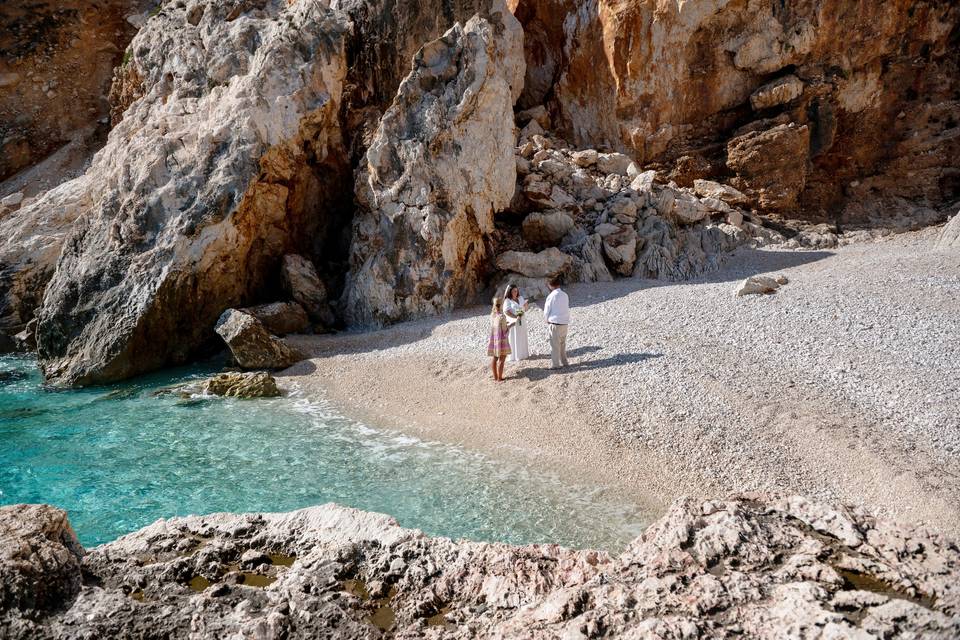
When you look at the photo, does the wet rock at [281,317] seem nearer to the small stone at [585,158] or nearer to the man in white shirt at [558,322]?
the man in white shirt at [558,322]

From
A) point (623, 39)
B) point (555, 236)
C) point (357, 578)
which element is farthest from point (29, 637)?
point (623, 39)

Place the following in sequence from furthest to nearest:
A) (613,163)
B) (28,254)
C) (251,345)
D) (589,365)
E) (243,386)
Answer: (613,163)
(28,254)
(251,345)
(243,386)
(589,365)

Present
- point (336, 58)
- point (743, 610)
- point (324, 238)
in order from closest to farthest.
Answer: point (743, 610)
point (336, 58)
point (324, 238)

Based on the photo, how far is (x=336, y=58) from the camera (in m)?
18.7

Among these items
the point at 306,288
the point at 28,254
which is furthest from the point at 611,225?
the point at 28,254

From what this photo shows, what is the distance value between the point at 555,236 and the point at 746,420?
10929 millimetres

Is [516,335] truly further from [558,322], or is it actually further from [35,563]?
[35,563]

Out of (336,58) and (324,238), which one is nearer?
(336,58)

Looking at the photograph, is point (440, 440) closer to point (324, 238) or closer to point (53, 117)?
point (324, 238)

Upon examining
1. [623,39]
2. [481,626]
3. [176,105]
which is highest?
[623,39]

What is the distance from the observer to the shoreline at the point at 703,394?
27.2ft

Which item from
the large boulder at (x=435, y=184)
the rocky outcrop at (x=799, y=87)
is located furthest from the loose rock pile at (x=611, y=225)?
the rocky outcrop at (x=799, y=87)

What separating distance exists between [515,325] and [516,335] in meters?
0.26

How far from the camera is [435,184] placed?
17.9 metres
